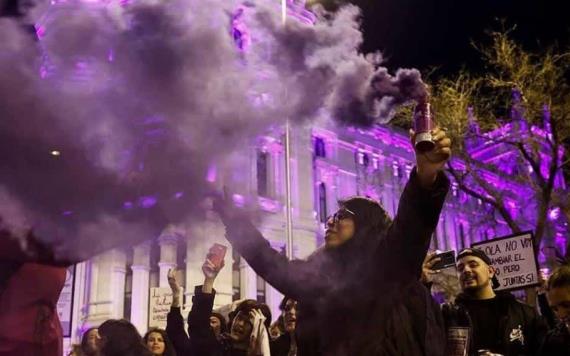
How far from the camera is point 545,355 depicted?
4.61 metres

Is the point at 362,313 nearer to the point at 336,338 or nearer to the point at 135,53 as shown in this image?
the point at 336,338

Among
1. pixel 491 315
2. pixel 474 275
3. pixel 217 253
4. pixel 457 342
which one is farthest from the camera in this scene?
pixel 474 275

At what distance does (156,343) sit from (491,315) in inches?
137

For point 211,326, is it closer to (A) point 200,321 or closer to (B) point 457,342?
(A) point 200,321

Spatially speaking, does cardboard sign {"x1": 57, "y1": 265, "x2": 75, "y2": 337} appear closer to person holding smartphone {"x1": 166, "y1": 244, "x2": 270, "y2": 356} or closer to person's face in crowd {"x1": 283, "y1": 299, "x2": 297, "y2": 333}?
person holding smartphone {"x1": 166, "y1": 244, "x2": 270, "y2": 356}

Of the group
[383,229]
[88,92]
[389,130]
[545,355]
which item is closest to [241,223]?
[383,229]

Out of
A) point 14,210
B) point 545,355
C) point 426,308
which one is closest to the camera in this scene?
point 426,308

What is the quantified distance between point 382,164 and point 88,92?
57.6 ft

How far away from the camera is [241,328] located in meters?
5.67

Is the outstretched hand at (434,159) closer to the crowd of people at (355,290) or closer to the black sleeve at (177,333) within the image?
the crowd of people at (355,290)

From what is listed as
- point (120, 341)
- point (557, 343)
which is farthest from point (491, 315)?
point (120, 341)

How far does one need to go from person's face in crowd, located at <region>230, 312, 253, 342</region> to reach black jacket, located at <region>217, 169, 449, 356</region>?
2.33 metres

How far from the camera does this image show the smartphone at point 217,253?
449cm

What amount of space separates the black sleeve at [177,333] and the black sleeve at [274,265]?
1841mm
